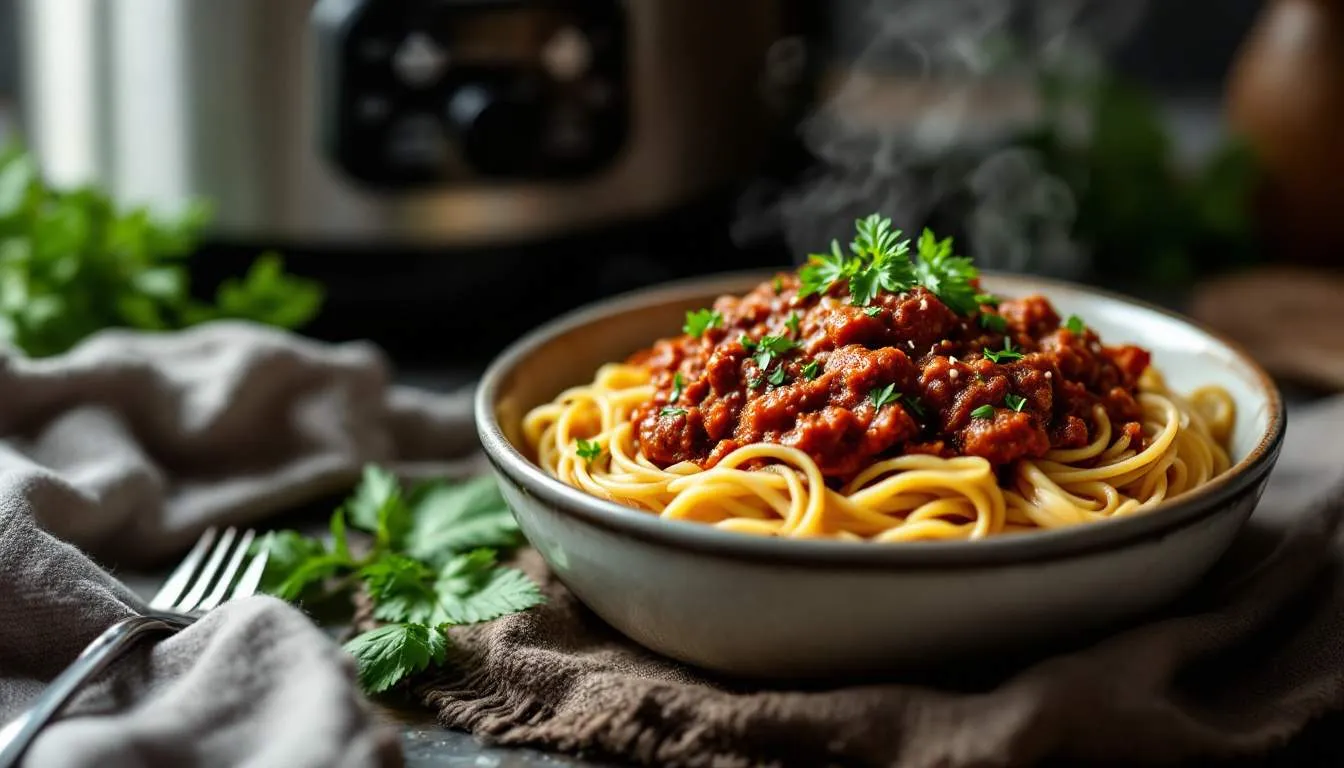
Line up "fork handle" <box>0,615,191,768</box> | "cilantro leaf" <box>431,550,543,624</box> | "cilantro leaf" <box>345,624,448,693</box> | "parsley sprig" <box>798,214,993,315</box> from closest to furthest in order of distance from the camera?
"fork handle" <box>0,615,191,768</box>, "cilantro leaf" <box>345,624,448,693</box>, "cilantro leaf" <box>431,550,543,624</box>, "parsley sprig" <box>798,214,993,315</box>

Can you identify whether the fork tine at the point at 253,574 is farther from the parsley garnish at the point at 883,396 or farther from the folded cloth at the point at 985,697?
the parsley garnish at the point at 883,396

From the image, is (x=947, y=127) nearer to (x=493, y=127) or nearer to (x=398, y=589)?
(x=493, y=127)

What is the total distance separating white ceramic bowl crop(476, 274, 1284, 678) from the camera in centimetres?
189

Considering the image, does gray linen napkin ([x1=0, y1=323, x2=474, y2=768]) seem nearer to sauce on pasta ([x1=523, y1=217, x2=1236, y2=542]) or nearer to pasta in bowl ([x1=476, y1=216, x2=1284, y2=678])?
pasta in bowl ([x1=476, y1=216, x2=1284, y2=678])

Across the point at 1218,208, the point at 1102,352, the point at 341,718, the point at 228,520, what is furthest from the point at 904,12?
the point at 341,718

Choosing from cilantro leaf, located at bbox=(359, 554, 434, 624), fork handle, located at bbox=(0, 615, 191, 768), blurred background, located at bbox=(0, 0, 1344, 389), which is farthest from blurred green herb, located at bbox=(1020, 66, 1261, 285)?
fork handle, located at bbox=(0, 615, 191, 768)

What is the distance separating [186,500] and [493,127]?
1.26m

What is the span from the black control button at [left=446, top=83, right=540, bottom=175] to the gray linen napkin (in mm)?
645

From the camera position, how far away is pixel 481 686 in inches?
86.5

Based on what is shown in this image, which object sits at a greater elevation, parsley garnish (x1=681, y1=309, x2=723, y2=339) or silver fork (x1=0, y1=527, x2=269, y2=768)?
parsley garnish (x1=681, y1=309, x2=723, y2=339)

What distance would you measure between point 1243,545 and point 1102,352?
1.48ft

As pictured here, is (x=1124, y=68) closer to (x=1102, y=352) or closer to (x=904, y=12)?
(x=904, y=12)

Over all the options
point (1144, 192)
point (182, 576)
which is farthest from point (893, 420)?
point (1144, 192)

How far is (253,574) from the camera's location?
2.47 meters
